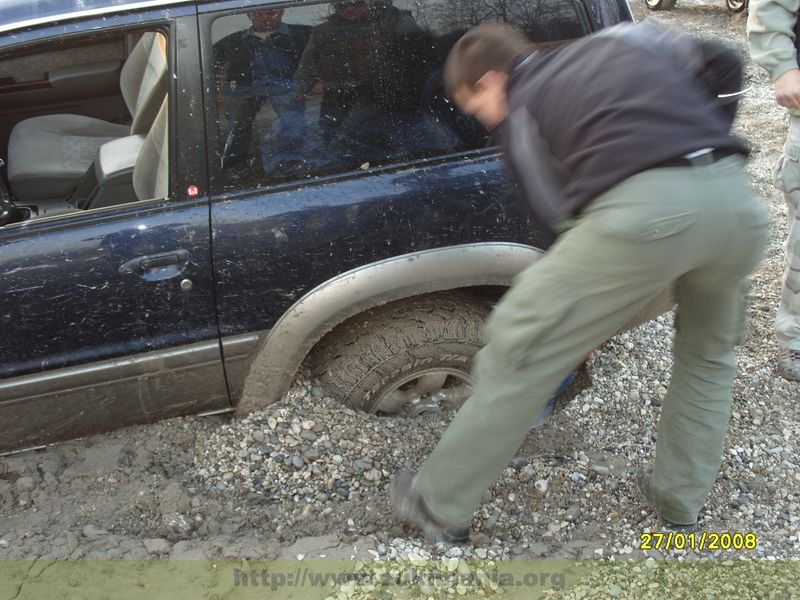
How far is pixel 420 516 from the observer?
2.21m

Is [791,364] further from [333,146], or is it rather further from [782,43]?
[333,146]

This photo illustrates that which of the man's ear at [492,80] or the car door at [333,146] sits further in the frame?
the car door at [333,146]

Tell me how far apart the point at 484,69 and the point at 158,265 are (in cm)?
119

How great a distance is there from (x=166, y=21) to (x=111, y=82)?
1.96 m

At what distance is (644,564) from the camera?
2400 mm

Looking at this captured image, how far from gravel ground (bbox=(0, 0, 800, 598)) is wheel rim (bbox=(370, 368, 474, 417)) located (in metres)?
0.09

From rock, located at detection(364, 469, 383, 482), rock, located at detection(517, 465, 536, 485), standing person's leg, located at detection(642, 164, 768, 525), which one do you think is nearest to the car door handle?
rock, located at detection(364, 469, 383, 482)

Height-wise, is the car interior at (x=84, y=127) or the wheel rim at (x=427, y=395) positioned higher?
the car interior at (x=84, y=127)

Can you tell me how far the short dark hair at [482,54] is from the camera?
1.95 meters

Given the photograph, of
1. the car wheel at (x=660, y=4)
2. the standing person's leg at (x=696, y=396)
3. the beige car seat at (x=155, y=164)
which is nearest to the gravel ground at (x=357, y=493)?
the standing person's leg at (x=696, y=396)

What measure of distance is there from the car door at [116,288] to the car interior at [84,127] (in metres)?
0.09

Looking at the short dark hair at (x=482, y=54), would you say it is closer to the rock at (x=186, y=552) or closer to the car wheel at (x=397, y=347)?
the car wheel at (x=397, y=347)

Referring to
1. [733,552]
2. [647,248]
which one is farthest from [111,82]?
[733,552]
